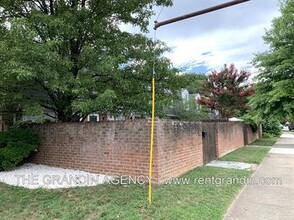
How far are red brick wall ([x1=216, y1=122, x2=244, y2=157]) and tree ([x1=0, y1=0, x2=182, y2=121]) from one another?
4342mm

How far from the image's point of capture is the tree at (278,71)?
1744 cm

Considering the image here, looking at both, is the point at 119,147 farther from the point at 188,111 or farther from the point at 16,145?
the point at 188,111

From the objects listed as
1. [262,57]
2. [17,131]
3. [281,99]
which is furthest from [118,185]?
[262,57]

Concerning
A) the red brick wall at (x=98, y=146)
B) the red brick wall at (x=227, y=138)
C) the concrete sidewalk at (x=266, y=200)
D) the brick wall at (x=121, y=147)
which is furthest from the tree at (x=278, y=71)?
the red brick wall at (x=98, y=146)

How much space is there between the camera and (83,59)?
822 centimetres

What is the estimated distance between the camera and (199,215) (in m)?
4.89

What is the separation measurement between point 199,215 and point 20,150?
5833 millimetres

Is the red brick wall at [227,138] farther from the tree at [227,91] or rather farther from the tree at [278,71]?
the tree at [227,91]

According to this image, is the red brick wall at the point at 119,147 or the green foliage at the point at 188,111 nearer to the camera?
the red brick wall at the point at 119,147

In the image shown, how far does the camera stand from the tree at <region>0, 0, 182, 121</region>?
23.7ft

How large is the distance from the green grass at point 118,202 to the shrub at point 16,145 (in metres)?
1.26

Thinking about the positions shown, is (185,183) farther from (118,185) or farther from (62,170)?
(62,170)

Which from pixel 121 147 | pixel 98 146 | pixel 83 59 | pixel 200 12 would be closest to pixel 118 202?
pixel 121 147

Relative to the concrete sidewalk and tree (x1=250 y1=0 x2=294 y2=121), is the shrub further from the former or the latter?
tree (x1=250 y1=0 x2=294 y2=121)
